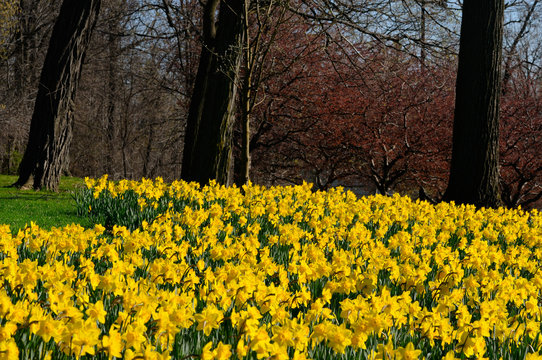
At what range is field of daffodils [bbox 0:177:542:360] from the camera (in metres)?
1.98

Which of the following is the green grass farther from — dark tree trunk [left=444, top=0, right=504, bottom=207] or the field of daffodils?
dark tree trunk [left=444, top=0, right=504, bottom=207]

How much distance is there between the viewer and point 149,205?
6.36 metres

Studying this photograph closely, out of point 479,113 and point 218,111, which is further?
point 218,111

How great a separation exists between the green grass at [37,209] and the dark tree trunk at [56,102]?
0.38 meters

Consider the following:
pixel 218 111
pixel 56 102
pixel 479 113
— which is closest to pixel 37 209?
pixel 56 102

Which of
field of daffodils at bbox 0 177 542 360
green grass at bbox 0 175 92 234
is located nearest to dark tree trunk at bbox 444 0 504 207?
field of daffodils at bbox 0 177 542 360

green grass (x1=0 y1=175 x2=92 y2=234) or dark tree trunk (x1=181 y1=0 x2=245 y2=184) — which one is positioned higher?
dark tree trunk (x1=181 y1=0 x2=245 y2=184)

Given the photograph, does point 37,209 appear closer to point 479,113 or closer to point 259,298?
point 259,298

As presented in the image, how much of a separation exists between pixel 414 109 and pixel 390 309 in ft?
34.8

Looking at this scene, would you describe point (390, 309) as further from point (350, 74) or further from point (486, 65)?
point (350, 74)

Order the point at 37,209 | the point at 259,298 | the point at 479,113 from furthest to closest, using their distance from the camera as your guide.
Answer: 1. the point at 479,113
2. the point at 37,209
3. the point at 259,298

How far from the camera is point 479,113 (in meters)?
8.31

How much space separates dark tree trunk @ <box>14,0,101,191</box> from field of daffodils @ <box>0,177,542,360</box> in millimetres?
5392

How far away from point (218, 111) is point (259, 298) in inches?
244
